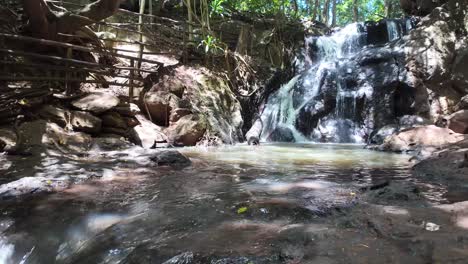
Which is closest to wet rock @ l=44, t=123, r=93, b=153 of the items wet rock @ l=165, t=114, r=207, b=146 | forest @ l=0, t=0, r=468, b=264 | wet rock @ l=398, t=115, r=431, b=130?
forest @ l=0, t=0, r=468, b=264

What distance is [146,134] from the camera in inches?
310

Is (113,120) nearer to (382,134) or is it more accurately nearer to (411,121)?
(382,134)

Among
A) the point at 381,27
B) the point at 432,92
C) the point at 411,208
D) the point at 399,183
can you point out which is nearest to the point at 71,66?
the point at 399,183

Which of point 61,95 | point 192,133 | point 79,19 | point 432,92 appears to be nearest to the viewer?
point 61,95

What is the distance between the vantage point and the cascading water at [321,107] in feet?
35.0

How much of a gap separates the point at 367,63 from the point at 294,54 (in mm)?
3397

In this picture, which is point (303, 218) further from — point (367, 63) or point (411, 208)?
point (367, 63)

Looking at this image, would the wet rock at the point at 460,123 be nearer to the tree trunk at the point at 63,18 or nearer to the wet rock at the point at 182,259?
the tree trunk at the point at 63,18

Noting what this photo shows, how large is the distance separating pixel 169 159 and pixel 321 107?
662cm

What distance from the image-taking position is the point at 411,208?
9.10 ft

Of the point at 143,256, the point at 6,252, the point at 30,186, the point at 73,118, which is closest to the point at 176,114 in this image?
the point at 73,118

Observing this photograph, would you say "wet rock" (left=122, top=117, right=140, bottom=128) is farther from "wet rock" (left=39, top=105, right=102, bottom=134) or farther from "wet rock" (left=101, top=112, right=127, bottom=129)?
"wet rock" (left=39, top=105, right=102, bottom=134)

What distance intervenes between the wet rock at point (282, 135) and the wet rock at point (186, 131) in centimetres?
265

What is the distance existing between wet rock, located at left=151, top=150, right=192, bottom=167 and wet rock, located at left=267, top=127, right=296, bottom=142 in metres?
5.37
